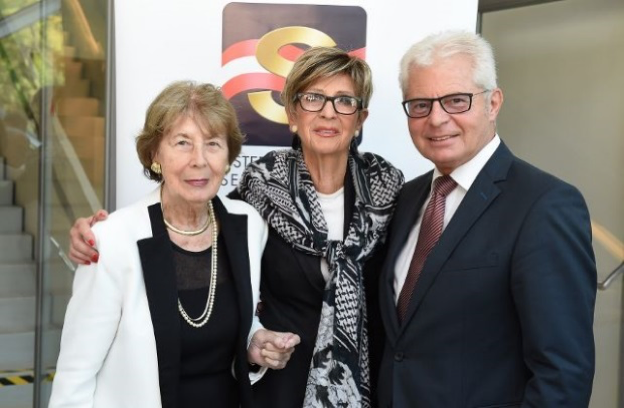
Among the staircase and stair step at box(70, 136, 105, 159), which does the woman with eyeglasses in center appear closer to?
stair step at box(70, 136, 105, 159)

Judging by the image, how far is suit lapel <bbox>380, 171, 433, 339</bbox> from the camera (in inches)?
84.0

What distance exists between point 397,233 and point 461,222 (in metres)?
0.32

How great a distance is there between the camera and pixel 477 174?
6.75 feet

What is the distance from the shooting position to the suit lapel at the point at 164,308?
1998mm

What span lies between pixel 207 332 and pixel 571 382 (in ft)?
3.11

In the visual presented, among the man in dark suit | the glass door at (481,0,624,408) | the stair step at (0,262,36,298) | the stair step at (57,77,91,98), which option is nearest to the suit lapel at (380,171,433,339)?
the man in dark suit

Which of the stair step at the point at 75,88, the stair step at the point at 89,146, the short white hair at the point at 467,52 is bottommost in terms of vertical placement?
the stair step at the point at 89,146

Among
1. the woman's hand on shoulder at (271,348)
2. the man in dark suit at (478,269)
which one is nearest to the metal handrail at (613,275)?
the man in dark suit at (478,269)

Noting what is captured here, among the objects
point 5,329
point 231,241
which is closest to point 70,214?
point 5,329

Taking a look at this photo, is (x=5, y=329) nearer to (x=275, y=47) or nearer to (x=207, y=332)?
(x=275, y=47)

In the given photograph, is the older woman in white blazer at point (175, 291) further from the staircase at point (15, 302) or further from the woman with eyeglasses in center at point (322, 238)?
the staircase at point (15, 302)

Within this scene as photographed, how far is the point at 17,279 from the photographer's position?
4.50 meters

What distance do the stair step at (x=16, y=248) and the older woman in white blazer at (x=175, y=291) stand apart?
102 inches

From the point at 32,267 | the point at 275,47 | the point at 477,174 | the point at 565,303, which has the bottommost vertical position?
the point at 32,267
